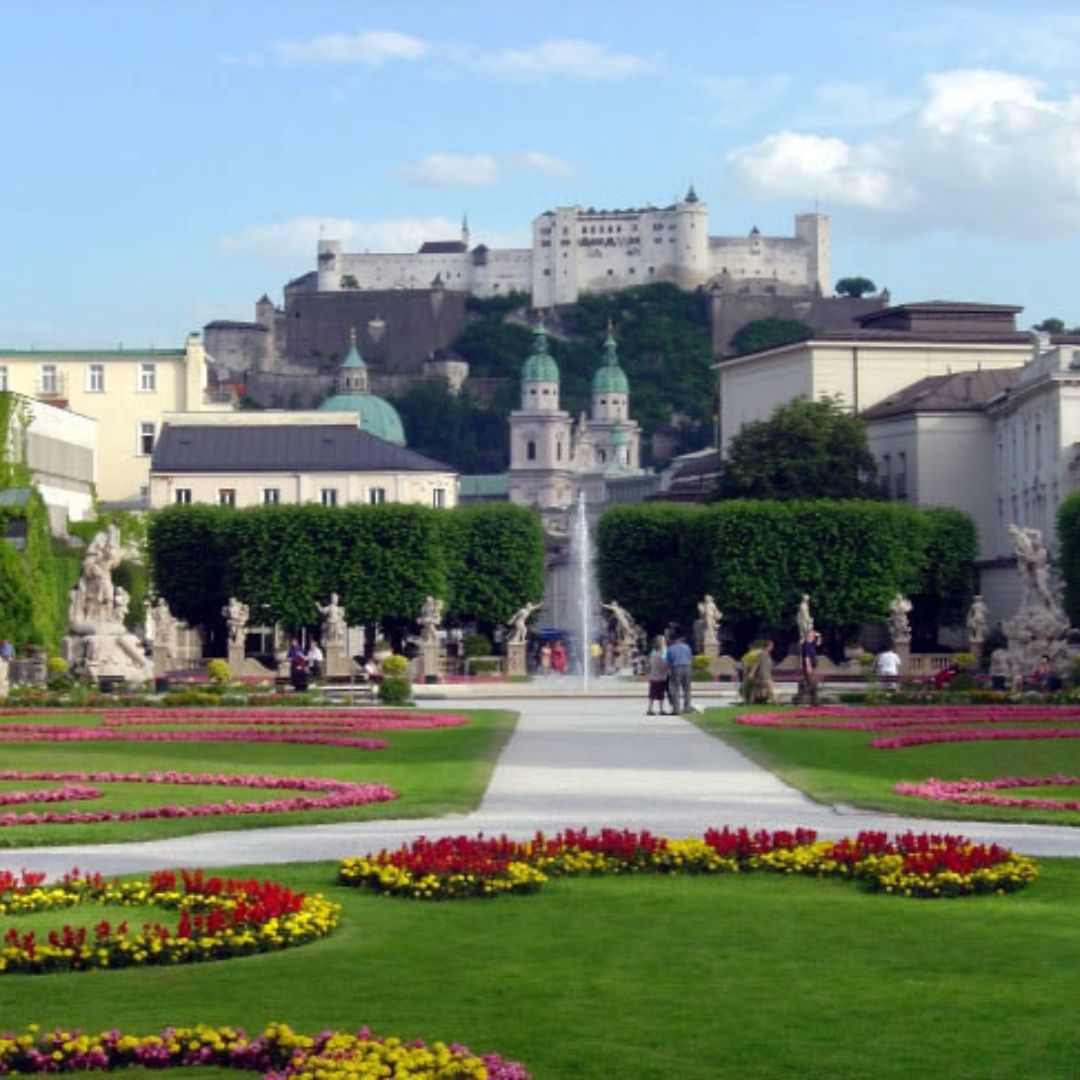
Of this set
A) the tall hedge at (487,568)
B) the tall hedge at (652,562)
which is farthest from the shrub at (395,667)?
the tall hedge at (487,568)

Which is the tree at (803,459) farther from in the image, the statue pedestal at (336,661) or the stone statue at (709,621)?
the statue pedestal at (336,661)

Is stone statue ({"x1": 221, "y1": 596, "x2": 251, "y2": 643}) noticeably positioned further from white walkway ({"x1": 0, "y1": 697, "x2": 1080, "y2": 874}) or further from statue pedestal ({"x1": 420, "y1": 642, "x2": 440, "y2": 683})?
white walkway ({"x1": 0, "y1": 697, "x2": 1080, "y2": 874})

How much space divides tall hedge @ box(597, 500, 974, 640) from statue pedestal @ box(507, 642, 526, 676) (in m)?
8.67

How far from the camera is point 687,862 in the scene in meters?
21.0

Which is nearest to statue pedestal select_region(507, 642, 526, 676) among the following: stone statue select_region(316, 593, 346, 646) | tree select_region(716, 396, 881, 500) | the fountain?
the fountain

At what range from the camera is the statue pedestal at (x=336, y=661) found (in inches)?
3290

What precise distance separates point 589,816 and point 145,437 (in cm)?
11552

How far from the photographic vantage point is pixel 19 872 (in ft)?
69.4

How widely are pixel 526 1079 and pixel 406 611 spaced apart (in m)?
82.0

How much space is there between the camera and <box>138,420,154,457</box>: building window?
5517 inches

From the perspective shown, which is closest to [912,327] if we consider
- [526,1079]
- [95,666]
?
[95,666]

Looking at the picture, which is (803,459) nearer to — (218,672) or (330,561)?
(330,561)

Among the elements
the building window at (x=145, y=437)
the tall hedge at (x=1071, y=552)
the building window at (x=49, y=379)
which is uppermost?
the building window at (x=49, y=379)

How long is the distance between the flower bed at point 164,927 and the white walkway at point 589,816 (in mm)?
2407
